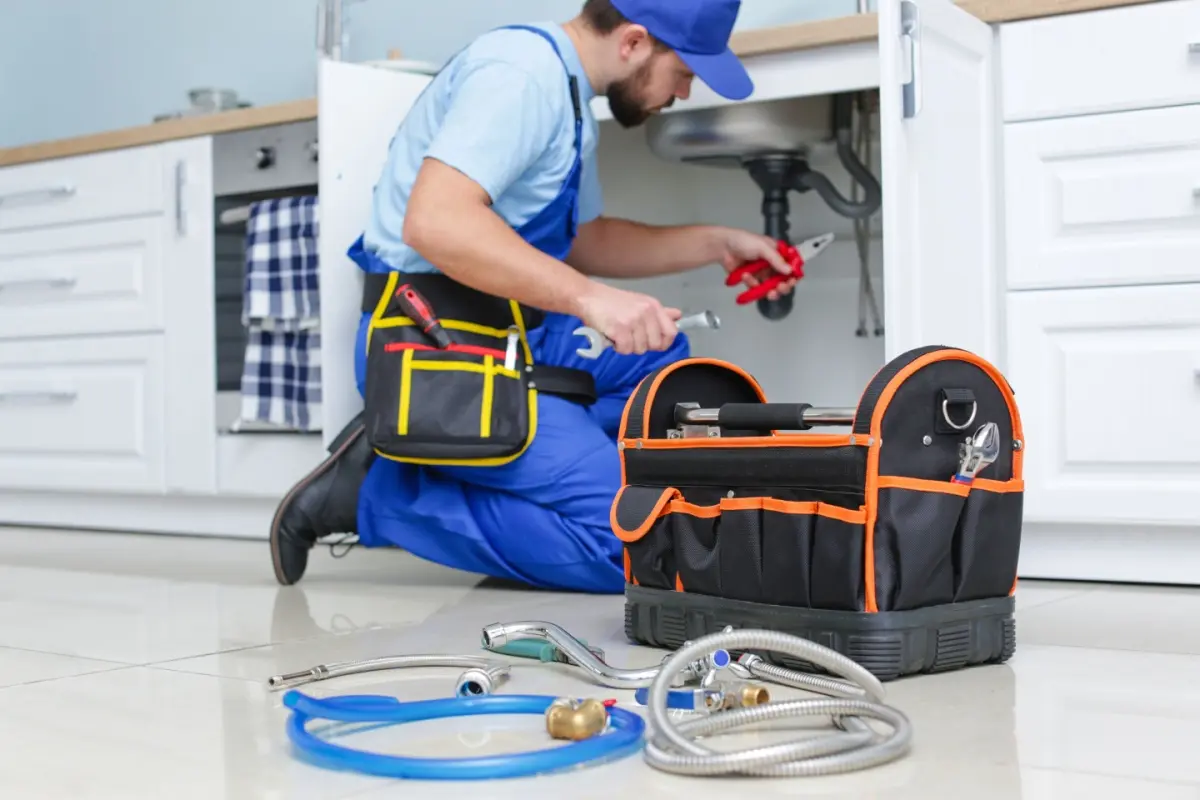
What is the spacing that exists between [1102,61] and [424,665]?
1.29m

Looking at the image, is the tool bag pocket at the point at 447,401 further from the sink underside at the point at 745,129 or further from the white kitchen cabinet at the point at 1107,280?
the white kitchen cabinet at the point at 1107,280

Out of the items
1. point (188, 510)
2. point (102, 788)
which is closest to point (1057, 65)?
point (102, 788)

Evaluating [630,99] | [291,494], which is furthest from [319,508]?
[630,99]

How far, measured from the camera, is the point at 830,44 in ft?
6.69

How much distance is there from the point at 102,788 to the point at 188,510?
6.73 feet

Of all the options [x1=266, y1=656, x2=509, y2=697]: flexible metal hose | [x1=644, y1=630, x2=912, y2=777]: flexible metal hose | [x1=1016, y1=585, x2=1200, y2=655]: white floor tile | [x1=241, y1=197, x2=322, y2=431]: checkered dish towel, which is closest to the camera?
[x1=644, y1=630, x2=912, y2=777]: flexible metal hose

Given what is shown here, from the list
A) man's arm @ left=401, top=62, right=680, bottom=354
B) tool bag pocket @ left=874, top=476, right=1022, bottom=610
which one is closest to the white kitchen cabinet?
man's arm @ left=401, top=62, right=680, bottom=354

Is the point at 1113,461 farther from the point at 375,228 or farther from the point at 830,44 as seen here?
the point at 375,228

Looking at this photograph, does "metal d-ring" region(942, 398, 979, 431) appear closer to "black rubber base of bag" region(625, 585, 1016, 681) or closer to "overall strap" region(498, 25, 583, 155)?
"black rubber base of bag" region(625, 585, 1016, 681)

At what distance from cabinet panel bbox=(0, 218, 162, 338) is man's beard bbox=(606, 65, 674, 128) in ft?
3.85

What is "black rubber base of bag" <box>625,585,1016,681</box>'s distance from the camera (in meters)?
1.23

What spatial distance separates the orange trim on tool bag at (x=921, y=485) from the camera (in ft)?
3.99

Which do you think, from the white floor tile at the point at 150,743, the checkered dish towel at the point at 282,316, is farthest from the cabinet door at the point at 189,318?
the white floor tile at the point at 150,743

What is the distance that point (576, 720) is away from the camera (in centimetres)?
101
